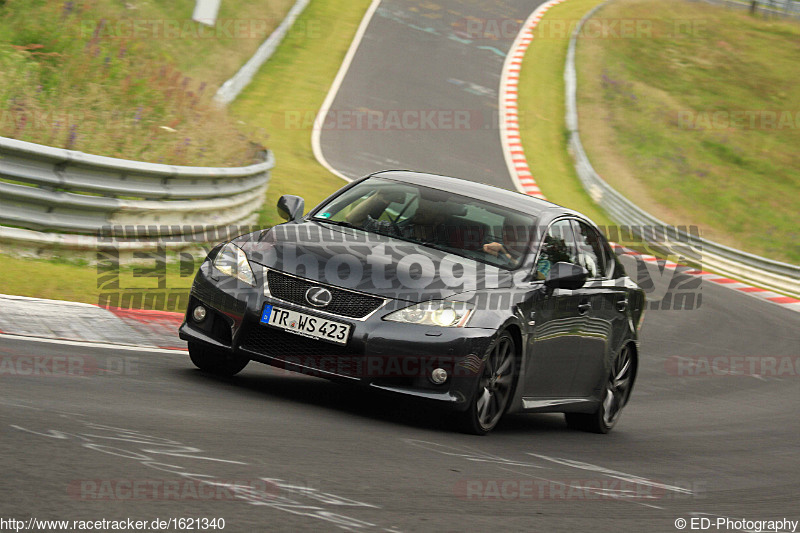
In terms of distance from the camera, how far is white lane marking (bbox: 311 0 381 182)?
852 inches

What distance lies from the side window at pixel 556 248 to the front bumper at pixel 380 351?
1102 mm

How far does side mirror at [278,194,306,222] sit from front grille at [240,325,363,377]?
1.43 meters

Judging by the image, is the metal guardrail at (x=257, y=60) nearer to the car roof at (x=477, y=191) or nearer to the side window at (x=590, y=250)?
the car roof at (x=477, y=191)

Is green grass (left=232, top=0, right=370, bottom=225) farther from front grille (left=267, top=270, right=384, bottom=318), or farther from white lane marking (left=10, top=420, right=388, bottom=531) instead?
white lane marking (left=10, top=420, right=388, bottom=531)

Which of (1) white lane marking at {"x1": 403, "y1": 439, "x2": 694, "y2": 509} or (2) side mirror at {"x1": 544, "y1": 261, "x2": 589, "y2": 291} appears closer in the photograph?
(1) white lane marking at {"x1": 403, "y1": 439, "x2": 694, "y2": 509}

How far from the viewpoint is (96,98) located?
1355 centimetres

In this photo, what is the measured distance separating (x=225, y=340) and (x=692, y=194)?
20775 millimetres

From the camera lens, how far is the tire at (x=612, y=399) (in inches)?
359

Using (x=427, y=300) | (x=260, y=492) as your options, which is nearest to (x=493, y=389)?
(x=427, y=300)

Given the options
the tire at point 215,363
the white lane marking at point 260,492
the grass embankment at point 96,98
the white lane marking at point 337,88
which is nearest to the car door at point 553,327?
the tire at point 215,363

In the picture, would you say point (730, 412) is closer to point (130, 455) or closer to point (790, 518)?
point (790, 518)

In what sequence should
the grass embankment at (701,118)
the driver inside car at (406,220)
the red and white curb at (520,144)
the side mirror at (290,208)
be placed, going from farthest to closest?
the grass embankment at (701,118) < the red and white curb at (520,144) < the side mirror at (290,208) < the driver inside car at (406,220)

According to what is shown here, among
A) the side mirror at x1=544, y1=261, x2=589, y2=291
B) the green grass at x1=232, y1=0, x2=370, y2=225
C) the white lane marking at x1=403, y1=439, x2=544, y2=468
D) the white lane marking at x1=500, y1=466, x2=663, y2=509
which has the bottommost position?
the green grass at x1=232, y1=0, x2=370, y2=225

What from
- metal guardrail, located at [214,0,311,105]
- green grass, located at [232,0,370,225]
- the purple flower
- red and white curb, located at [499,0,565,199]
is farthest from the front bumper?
metal guardrail, located at [214,0,311,105]
